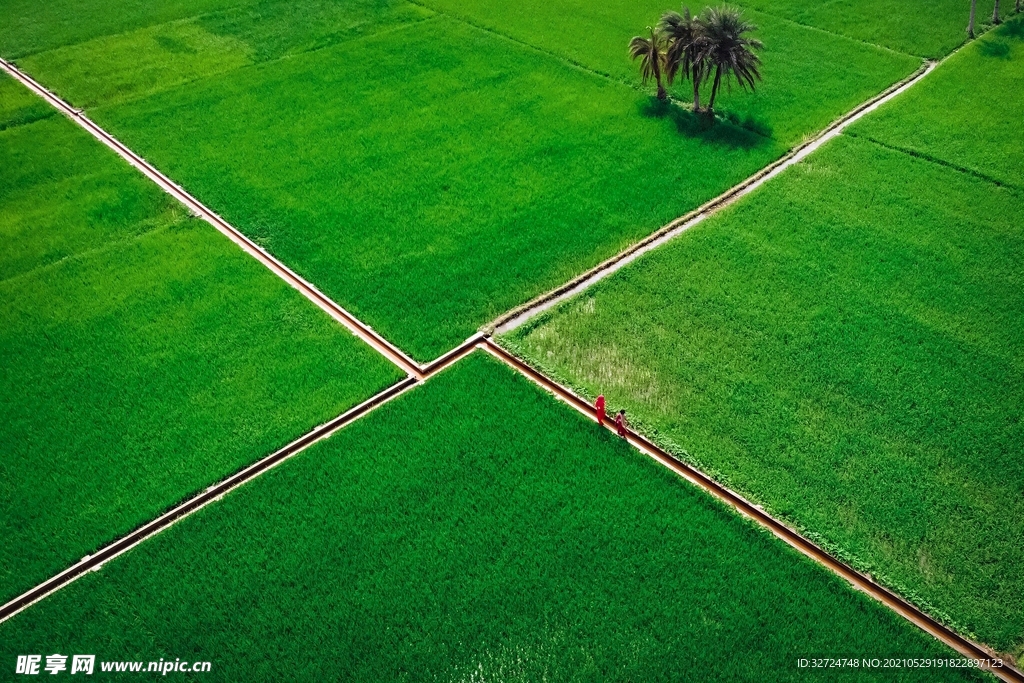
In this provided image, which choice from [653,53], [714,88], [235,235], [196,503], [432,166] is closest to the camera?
[196,503]

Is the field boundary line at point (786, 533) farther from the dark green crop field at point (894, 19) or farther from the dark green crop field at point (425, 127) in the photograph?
the dark green crop field at point (894, 19)

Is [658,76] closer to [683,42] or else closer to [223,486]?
[683,42]

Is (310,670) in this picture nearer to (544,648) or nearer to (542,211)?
(544,648)

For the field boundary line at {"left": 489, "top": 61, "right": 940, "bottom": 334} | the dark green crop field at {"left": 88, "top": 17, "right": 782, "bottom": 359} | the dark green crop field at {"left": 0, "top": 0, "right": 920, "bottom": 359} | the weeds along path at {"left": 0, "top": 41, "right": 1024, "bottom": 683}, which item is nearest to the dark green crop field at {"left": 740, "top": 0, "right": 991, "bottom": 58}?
the dark green crop field at {"left": 0, "top": 0, "right": 920, "bottom": 359}

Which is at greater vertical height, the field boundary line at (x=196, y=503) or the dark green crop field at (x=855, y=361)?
the dark green crop field at (x=855, y=361)

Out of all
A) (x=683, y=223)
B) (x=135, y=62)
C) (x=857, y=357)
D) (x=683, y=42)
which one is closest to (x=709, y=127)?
(x=683, y=42)

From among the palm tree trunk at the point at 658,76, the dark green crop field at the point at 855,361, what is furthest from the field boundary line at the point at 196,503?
the palm tree trunk at the point at 658,76
